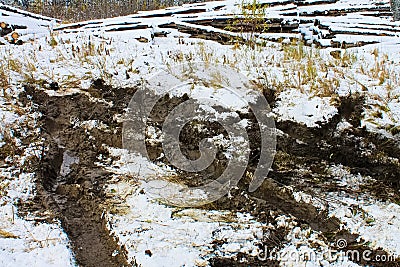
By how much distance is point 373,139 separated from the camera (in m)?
3.63

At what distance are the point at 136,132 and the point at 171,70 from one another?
1.30 metres

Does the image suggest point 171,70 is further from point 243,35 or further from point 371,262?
point 371,262

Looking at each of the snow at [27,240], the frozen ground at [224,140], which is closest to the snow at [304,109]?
the frozen ground at [224,140]

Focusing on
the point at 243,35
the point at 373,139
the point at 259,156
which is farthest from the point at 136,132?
the point at 243,35

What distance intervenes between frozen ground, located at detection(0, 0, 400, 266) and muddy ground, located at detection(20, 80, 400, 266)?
2 cm

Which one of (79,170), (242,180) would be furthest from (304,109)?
(79,170)

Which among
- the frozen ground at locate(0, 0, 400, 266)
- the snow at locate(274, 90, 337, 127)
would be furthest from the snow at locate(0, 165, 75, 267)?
the snow at locate(274, 90, 337, 127)

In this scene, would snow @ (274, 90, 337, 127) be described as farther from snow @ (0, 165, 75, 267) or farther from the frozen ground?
snow @ (0, 165, 75, 267)

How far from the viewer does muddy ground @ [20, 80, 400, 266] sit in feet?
9.67

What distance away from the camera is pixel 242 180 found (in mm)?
3514

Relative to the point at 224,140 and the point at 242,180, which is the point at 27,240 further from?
the point at 224,140

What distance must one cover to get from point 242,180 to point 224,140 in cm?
59

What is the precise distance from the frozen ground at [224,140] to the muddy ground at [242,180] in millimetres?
18

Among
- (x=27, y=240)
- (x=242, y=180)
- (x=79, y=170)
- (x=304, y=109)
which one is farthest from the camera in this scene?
(x=304, y=109)
